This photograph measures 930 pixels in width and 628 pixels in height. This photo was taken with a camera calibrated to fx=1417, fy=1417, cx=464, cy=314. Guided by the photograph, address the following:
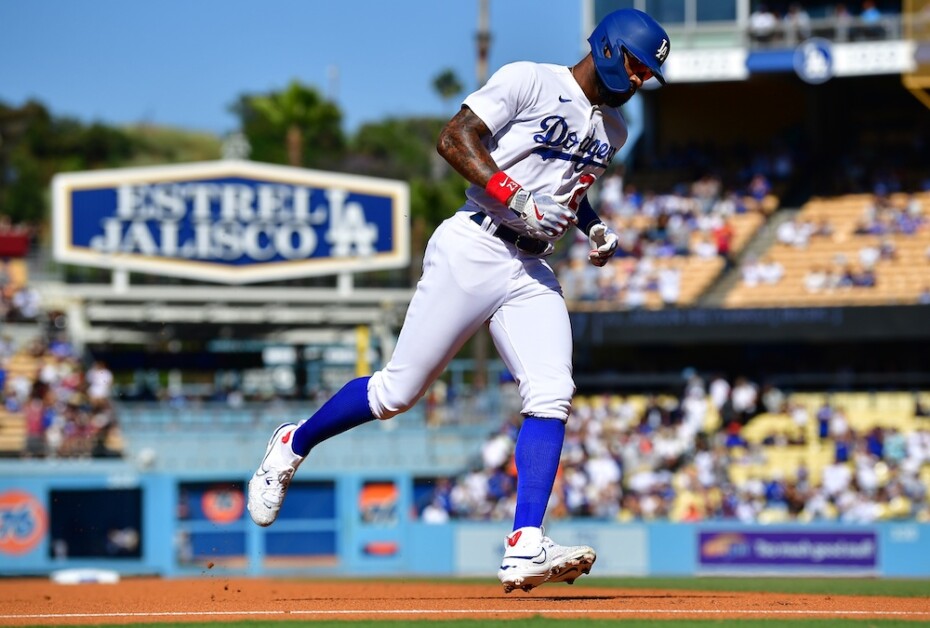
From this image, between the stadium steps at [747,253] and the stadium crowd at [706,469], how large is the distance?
193cm

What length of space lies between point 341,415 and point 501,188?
4.74 ft

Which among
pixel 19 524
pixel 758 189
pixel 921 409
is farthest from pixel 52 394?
pixel 921 409

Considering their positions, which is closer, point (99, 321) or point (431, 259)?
point (431, 259)

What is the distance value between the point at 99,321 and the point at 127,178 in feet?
10.3

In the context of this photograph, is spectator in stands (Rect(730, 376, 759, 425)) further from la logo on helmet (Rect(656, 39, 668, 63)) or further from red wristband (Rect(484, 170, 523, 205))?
red wristband (Rect(484, 170, 523, 205))

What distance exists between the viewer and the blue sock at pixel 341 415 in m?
6.45

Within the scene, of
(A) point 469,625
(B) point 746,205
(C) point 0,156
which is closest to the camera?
(A) point 469,625

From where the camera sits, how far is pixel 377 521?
23.4 meters

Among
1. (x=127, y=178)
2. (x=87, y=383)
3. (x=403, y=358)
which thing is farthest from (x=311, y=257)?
(x=403, y=358)

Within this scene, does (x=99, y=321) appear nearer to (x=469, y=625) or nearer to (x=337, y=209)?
(x=337, y=209)

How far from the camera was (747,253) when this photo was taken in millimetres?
26516

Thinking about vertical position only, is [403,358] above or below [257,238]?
below

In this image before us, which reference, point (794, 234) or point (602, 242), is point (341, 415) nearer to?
point (602, 242)

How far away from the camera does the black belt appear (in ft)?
19.8
